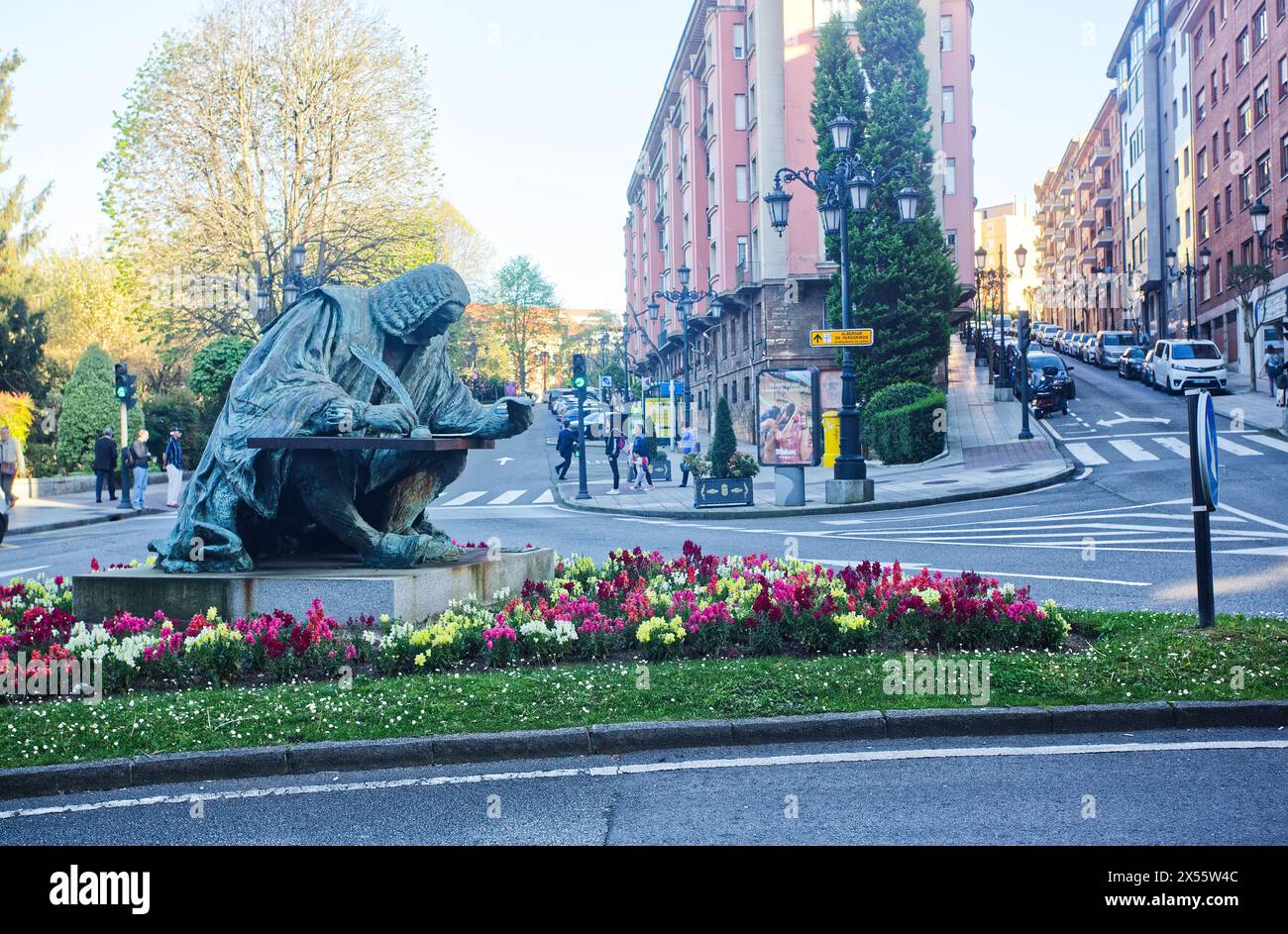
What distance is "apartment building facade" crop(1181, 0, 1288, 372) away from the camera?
4591 centimetres

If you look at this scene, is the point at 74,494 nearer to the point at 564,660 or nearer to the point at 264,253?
the point at 264,253

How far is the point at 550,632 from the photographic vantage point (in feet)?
25.0

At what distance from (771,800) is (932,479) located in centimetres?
2339

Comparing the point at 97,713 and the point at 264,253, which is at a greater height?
the point at 264,253

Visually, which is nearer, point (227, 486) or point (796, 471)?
point (227, 486)

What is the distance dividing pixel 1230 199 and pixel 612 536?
153 ft

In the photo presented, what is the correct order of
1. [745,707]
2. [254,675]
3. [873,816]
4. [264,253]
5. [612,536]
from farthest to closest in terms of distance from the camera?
1. [264,253]
2. [612,536]
3. [254,675]
4. [745,707]
5. [873,816]

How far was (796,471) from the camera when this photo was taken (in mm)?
23484

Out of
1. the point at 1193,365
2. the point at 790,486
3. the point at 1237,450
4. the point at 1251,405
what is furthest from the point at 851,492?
the point at 1193,365

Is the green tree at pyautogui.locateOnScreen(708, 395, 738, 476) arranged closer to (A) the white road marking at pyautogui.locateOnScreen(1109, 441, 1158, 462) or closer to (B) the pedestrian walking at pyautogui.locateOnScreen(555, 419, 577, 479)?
(B) the pedestrian walking at pyautogui.locateOnScreen(555, 419, 577, 479)

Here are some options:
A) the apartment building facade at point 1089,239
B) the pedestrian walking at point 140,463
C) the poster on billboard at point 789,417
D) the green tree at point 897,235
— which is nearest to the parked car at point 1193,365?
the green tree at point 897,235

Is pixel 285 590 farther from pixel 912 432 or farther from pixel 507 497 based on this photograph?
pixel 912 432
